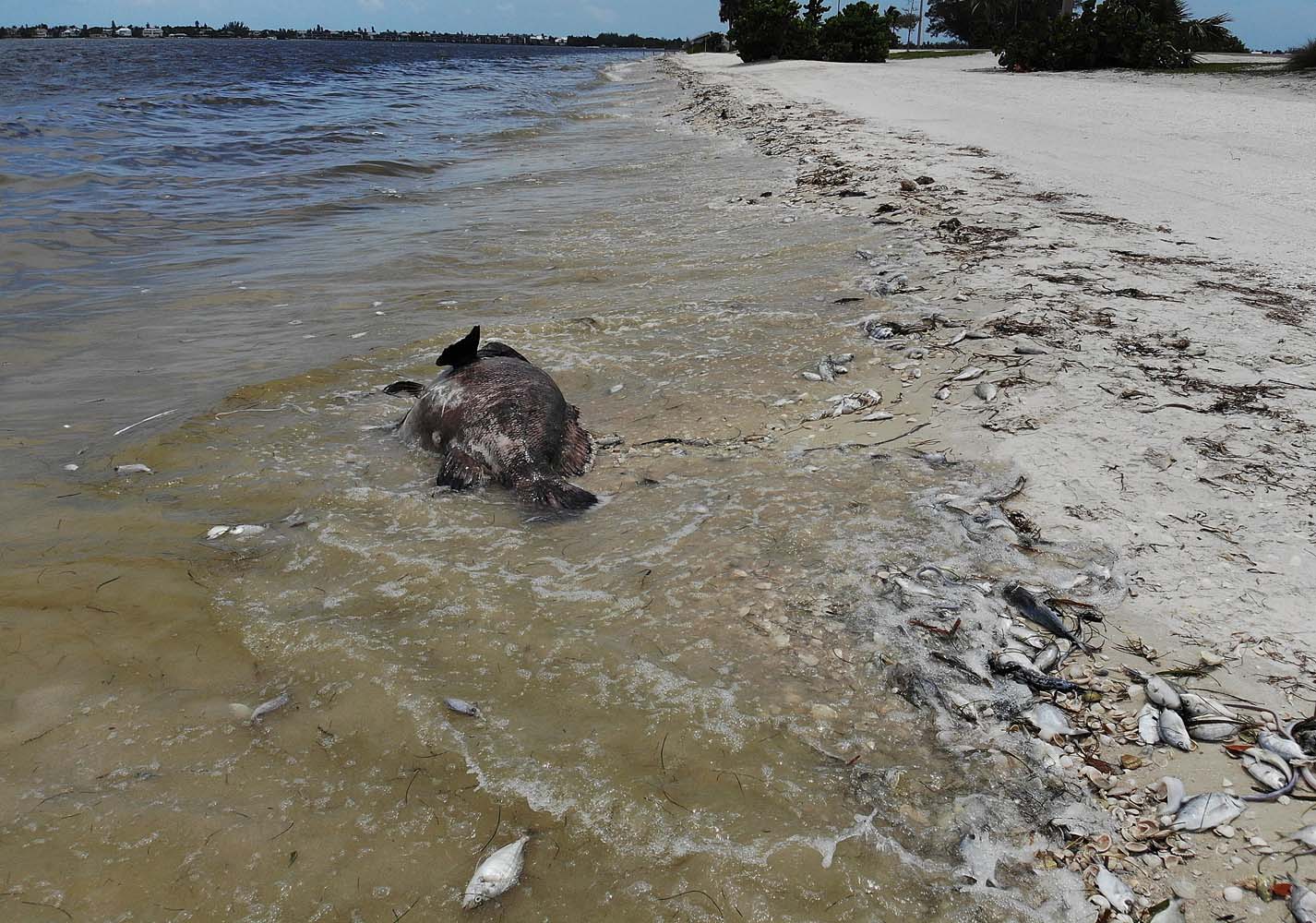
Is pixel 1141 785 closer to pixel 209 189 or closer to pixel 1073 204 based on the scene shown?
pixel 1073 204

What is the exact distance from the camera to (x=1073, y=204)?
9.27 m

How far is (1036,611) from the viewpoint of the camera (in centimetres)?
310

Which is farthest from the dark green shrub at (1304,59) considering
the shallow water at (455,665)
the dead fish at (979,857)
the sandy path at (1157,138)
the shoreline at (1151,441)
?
the dead fish at (979,857)

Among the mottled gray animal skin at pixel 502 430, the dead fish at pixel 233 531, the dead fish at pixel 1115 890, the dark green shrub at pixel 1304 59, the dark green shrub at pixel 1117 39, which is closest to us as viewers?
the dead fish at pixel 1115 890

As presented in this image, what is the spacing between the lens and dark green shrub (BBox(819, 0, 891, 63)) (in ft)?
153

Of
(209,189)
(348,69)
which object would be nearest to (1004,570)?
(209,189)

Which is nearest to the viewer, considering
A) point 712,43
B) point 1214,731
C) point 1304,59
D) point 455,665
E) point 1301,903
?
point 1301,903

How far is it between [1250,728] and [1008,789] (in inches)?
33.1

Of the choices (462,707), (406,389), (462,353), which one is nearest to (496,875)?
(462,707)

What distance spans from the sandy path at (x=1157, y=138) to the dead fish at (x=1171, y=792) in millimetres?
5919

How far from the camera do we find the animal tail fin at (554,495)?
4219 mm

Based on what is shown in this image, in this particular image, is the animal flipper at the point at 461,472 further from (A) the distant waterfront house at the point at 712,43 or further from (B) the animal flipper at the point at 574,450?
(A) the distant waterfront house at the point at 712,43

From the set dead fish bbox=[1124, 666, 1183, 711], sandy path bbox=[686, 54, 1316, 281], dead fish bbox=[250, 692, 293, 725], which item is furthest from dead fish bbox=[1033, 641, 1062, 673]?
sandy path bbox=[686, 54, 1316, 281]

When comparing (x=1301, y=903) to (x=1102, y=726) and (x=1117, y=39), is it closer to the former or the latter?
(x=1102, y=726)
